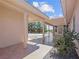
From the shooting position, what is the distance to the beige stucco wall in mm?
8867

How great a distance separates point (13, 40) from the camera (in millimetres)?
10320

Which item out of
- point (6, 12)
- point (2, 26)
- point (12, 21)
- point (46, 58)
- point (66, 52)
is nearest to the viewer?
point (66, 52)

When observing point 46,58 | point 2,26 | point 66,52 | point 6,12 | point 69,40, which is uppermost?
point 6,12

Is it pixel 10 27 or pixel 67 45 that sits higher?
pixel 10 27

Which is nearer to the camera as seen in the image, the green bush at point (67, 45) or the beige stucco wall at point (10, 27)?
the green bush at point (67, 45)

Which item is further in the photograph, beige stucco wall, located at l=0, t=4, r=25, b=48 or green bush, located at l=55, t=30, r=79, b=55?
beige stucco wall, located at l=0, t=4, r=25, b=48

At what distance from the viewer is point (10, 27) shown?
9.80m

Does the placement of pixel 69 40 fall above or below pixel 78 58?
above

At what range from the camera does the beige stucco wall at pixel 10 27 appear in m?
8.87

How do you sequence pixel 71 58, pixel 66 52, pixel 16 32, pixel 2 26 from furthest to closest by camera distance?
pixel 16 32, pixel 2 26, pixel 71 58, pixel 66 52

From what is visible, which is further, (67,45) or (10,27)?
(10,27)

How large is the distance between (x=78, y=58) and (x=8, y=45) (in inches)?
216

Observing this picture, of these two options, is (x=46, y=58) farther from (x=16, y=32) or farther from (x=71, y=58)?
(x=16, y=32)

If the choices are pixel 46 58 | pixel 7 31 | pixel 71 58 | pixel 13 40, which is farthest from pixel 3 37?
pixel 71 58
